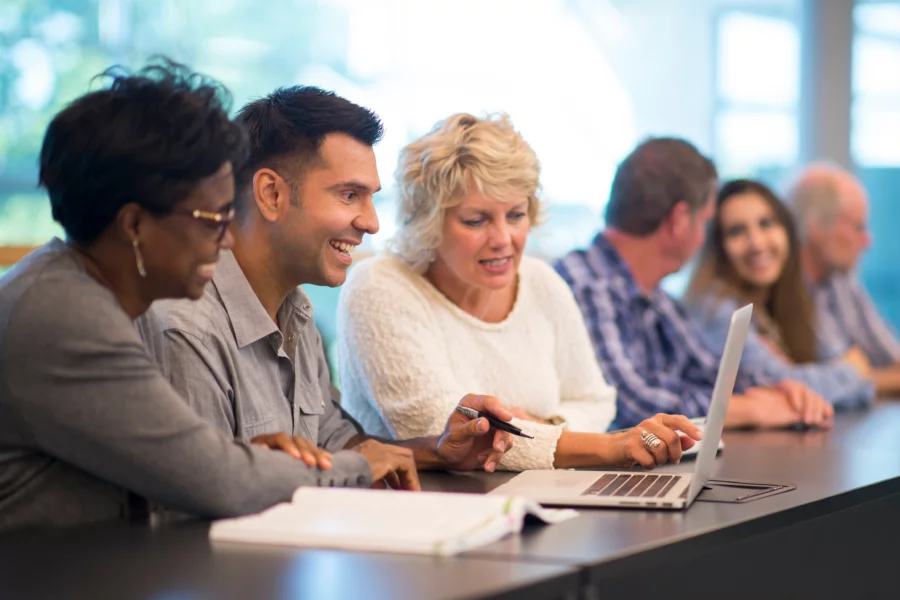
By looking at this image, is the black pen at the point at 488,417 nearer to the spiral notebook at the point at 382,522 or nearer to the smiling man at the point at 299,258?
the smiling man at the point at 299,258

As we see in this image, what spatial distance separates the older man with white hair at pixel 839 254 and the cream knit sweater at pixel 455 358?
182cm

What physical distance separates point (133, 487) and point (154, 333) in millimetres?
332

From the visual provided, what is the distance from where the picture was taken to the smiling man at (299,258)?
183cm

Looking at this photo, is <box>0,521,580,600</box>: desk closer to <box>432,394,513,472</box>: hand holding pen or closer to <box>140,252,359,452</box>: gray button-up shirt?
<box>140,252,359,452</box>: gray button-up shirt

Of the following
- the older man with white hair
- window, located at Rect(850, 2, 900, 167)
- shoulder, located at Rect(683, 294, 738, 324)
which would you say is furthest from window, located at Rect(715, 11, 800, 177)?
shoulder, located at Rect(683, 294, 738, 324)

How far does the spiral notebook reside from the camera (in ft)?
4.02

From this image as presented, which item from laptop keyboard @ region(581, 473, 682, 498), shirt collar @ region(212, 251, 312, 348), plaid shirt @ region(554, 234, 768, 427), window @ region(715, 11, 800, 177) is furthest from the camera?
window @ region(715, 11, 800, 177)

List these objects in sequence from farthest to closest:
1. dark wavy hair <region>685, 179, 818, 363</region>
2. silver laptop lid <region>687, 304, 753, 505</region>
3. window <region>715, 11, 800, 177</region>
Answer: window <region>715, 11, 800, 177</region>, dark wavy hair <region>685, 179, 818, 363</region>, silver laptop lid <region>687, 304, 753, 505</region>

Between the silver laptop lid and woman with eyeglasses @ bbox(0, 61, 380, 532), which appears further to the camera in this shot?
the silver laptop lid

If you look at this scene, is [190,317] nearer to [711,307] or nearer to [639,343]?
[639,343]

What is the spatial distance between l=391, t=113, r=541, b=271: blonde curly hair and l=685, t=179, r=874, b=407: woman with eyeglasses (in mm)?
1296

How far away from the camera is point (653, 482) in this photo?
1768 mm

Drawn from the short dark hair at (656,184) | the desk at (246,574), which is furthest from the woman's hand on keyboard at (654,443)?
the short dark hair at (656,184)

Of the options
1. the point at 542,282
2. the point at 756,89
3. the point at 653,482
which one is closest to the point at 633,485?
the point at 653,482
